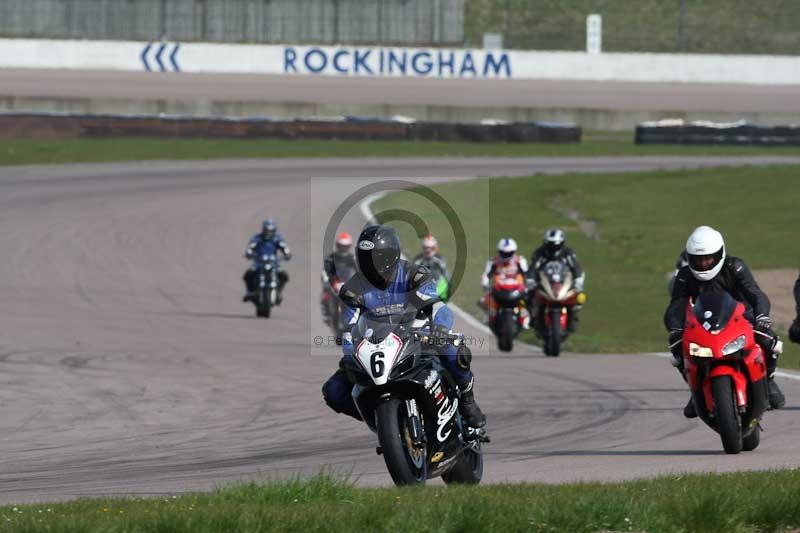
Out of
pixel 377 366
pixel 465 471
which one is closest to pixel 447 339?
pixel 377 366

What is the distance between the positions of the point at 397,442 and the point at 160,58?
152 ft

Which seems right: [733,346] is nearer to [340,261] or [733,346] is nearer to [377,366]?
[377,366]

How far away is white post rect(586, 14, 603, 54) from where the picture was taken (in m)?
54.2

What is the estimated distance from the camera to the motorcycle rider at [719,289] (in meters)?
10.2

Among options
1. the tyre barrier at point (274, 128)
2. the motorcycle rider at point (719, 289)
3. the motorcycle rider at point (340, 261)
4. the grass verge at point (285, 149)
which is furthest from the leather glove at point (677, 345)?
the tyre barrier at point (274, 128)

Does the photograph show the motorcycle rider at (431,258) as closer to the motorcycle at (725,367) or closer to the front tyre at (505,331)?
the front tyre at (505,331)

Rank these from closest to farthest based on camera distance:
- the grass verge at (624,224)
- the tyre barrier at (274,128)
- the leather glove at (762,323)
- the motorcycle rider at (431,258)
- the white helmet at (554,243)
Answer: the leather glove at (762,323), the white helmet at (554,243), the motorcycle rider at (431,258), the grass verge at (624,224), the tyre barrier at (274,128)

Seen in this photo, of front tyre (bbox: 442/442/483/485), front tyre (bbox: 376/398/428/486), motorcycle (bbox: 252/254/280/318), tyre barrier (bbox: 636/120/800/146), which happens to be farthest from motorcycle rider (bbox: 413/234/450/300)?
tyre barrier (bbox: 636/120/800/146)

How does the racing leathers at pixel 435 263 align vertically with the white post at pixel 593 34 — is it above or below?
below

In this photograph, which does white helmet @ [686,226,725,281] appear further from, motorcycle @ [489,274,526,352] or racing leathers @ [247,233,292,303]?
racing leathers @ [247,233,292,303]

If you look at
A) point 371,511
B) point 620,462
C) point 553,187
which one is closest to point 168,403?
point 620,462

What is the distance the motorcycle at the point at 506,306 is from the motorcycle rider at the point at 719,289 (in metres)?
8.03

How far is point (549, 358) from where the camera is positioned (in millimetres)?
17734

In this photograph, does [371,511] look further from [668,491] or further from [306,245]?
[306,245]
